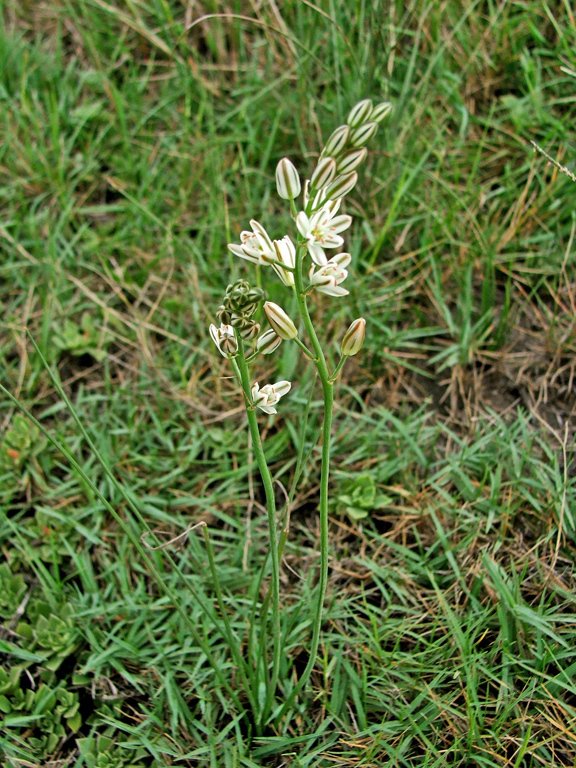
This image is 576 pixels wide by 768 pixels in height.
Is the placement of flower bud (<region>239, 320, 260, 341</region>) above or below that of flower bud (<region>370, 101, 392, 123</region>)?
below

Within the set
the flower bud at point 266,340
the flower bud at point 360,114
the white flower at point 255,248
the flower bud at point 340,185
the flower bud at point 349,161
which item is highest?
the flower bud at point 360,114

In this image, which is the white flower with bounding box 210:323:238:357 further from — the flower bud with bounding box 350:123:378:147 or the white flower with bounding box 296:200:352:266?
the flower bud with bounding box 350:123:378:147

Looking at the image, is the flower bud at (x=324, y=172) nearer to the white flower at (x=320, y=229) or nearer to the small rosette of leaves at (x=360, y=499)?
the white flower at (x=320, y=229)

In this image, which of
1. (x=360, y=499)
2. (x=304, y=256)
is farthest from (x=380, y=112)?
(x=360, y=499)

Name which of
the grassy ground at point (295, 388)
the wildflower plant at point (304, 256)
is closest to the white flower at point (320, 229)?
the wildflower plant at point (304, 256)

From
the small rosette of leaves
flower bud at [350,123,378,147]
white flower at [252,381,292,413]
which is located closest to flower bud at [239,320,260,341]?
white flower at [252,381,292,413]

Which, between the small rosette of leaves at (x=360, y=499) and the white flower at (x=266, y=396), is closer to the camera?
the white flower at (x=266, y=396)

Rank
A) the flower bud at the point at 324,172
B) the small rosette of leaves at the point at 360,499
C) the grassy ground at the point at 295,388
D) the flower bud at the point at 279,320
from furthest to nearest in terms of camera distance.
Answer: the small rosette of leaves at the point at 360,499 < the grassy ground at the point at 295,388 < the flower bud at the point at 279,320 < the flower bud at the point at 324,172

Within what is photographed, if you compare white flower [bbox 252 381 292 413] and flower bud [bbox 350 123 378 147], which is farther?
white flower [bbox 252 381 292 413]
